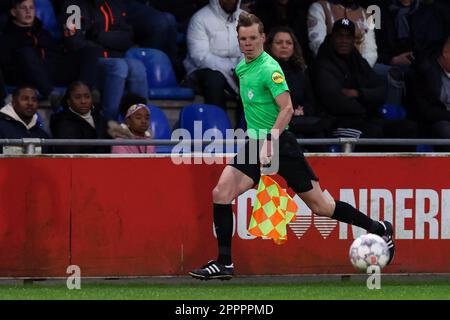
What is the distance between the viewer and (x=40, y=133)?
1226 cm

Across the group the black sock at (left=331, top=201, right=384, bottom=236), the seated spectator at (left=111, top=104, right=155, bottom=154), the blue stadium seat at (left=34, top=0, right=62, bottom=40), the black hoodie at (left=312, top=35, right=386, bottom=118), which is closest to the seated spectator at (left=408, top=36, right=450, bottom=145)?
the black hoodie at (left=312, top=35, right=386, bottom=118)

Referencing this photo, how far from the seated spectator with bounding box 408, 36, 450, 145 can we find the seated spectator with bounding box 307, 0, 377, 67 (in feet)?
2.53

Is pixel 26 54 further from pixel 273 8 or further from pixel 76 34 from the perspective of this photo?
pixel 273 8

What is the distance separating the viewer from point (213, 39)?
14203 millimetres

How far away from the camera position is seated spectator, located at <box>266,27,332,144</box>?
13070 mm

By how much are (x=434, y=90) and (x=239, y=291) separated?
455 cm

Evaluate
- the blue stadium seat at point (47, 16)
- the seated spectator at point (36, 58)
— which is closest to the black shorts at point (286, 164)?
the seated spectator at point (36, 58)

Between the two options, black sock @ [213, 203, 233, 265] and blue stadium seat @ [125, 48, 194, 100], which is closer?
black sock @ [213, 203, 233, 265]

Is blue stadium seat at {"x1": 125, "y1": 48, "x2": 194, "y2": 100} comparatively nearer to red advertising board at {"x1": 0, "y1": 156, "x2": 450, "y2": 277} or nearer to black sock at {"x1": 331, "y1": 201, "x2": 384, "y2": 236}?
red advertising board at {"x1": 0, "y1": 156, "x2": 450, "y2": 277}

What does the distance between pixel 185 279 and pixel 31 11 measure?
377cm

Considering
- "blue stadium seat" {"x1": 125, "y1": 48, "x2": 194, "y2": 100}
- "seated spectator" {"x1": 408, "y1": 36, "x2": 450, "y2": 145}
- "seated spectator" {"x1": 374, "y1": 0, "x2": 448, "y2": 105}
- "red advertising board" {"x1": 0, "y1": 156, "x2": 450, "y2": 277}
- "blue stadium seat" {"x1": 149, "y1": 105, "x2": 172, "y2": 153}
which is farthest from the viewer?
"seated spectator" {"x1": 374, "y1": 0, "x2": 448, "y2": 105}

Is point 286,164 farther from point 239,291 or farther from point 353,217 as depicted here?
point 239,291

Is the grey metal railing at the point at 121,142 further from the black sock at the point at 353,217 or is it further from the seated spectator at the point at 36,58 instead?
the seated spectator at the point at 36,58

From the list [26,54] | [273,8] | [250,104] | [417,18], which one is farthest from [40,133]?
[417,18]
